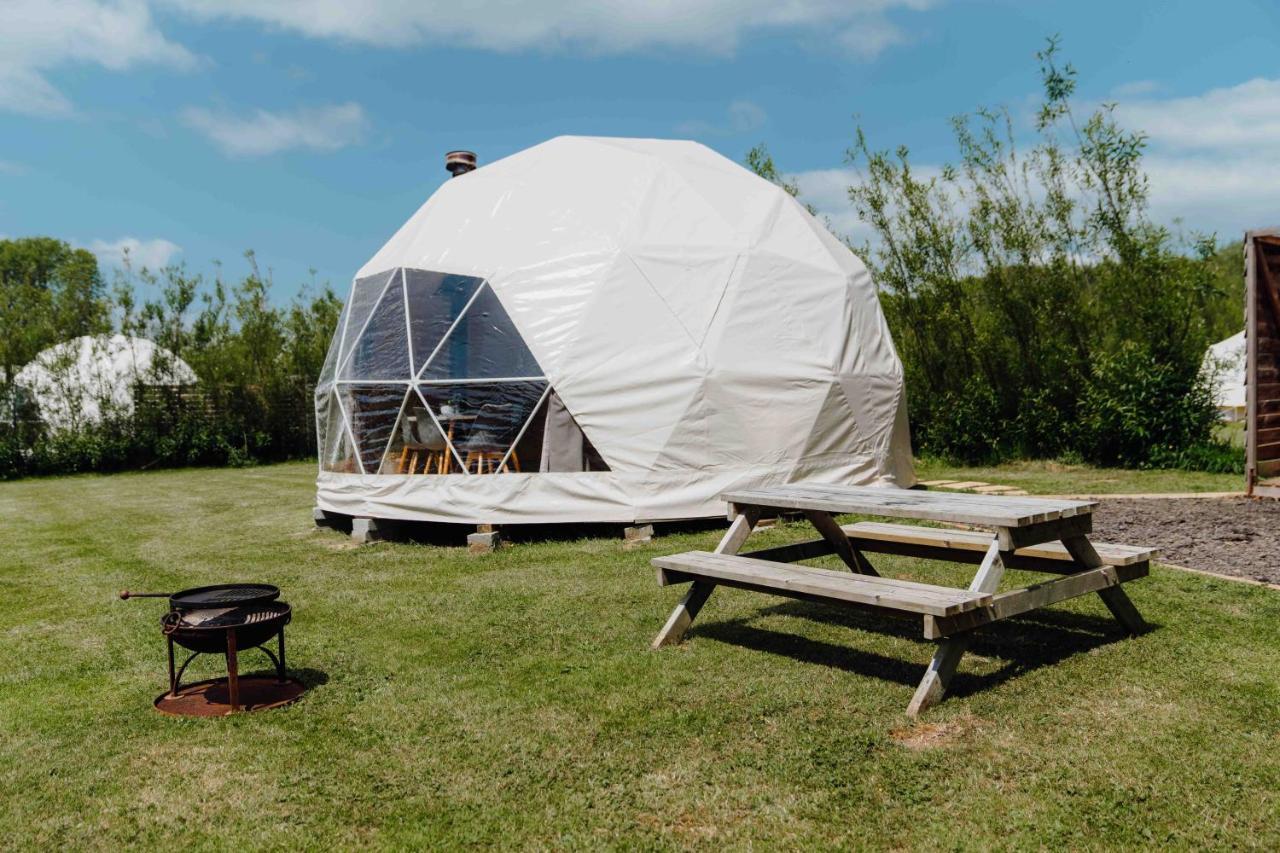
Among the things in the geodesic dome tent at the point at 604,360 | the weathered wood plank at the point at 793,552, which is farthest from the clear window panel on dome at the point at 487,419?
the weathered wood plank at the point at 793,552

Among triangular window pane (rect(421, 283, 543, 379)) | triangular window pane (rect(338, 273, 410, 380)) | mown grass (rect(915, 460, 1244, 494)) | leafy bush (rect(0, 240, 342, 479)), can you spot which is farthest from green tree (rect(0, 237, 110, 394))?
mown grass (rect(915, 460, 1244, 494))

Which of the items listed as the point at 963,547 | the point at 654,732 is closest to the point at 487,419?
the point at 963,547

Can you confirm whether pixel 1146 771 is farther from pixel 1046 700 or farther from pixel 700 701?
pixel 700 701

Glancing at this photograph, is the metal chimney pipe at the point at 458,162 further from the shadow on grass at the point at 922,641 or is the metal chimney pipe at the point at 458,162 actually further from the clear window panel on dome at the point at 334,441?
the shadow on grass at the point at 922,641

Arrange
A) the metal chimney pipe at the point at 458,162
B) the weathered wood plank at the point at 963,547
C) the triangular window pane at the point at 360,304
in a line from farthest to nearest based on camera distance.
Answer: the metal chimney pipe at the point at 458,162, the triangular window pane at the point at 360,304, the weathered wood plank at the point at 963,547

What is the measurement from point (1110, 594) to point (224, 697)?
4383 millimetres

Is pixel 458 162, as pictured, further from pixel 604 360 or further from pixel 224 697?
pixel 224 697

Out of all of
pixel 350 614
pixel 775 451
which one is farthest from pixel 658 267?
pixel 350 614

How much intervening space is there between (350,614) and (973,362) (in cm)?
1122

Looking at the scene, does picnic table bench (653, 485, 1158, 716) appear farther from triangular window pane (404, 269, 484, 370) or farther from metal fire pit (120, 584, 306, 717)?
triangular window pane (404, 269, 484, 370)

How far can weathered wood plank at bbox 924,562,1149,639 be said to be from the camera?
3.85m

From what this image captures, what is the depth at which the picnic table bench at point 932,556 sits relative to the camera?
13.0ft

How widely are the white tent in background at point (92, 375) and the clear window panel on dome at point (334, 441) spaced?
13.1m

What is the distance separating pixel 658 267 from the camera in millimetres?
9031
